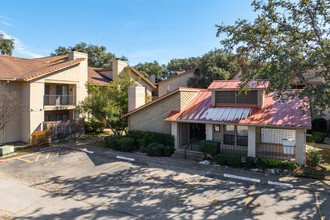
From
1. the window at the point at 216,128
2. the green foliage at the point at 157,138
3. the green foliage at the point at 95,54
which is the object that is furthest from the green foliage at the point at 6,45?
the window at the point at 216,128

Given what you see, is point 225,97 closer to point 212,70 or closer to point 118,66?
point 118,66

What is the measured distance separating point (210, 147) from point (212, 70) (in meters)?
23.6

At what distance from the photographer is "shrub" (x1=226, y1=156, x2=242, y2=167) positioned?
44.9 feet

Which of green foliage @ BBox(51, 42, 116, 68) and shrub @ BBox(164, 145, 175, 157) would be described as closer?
shrub @ BBox(164, 145, 175, 157)

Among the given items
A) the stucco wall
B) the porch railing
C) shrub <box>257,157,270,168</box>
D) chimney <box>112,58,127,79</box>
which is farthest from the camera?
chimney <box>112,58,127,79</box>

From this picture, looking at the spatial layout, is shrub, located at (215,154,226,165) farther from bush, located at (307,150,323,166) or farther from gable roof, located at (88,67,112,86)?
gable roof, located at (88,67,112,86)

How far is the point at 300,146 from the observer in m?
13.2

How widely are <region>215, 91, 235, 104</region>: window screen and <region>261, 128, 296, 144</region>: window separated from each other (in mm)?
3103

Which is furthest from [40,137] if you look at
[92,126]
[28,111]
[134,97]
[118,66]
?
[118,66]

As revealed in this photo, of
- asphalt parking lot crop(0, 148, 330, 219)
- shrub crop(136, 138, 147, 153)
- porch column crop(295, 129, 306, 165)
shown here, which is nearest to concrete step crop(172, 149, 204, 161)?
asphalt parking lot crop(0, 148, 330, 219)

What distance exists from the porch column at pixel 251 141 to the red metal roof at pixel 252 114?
0.58 m

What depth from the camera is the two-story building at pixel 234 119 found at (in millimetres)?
13898

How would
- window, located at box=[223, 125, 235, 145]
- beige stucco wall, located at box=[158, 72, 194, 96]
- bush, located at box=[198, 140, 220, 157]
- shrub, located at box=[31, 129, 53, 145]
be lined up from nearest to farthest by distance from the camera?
bush, located at box=[198, 140, 220, 157] < window, located at box=[223, 125, 235, 145] < shrub, located at box=[31, 129, 53, 145] < beige stucco wall, located at box=[158, 72, 194, 96]

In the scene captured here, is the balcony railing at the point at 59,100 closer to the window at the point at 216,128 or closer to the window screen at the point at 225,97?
the window screen at the point at 225,97
